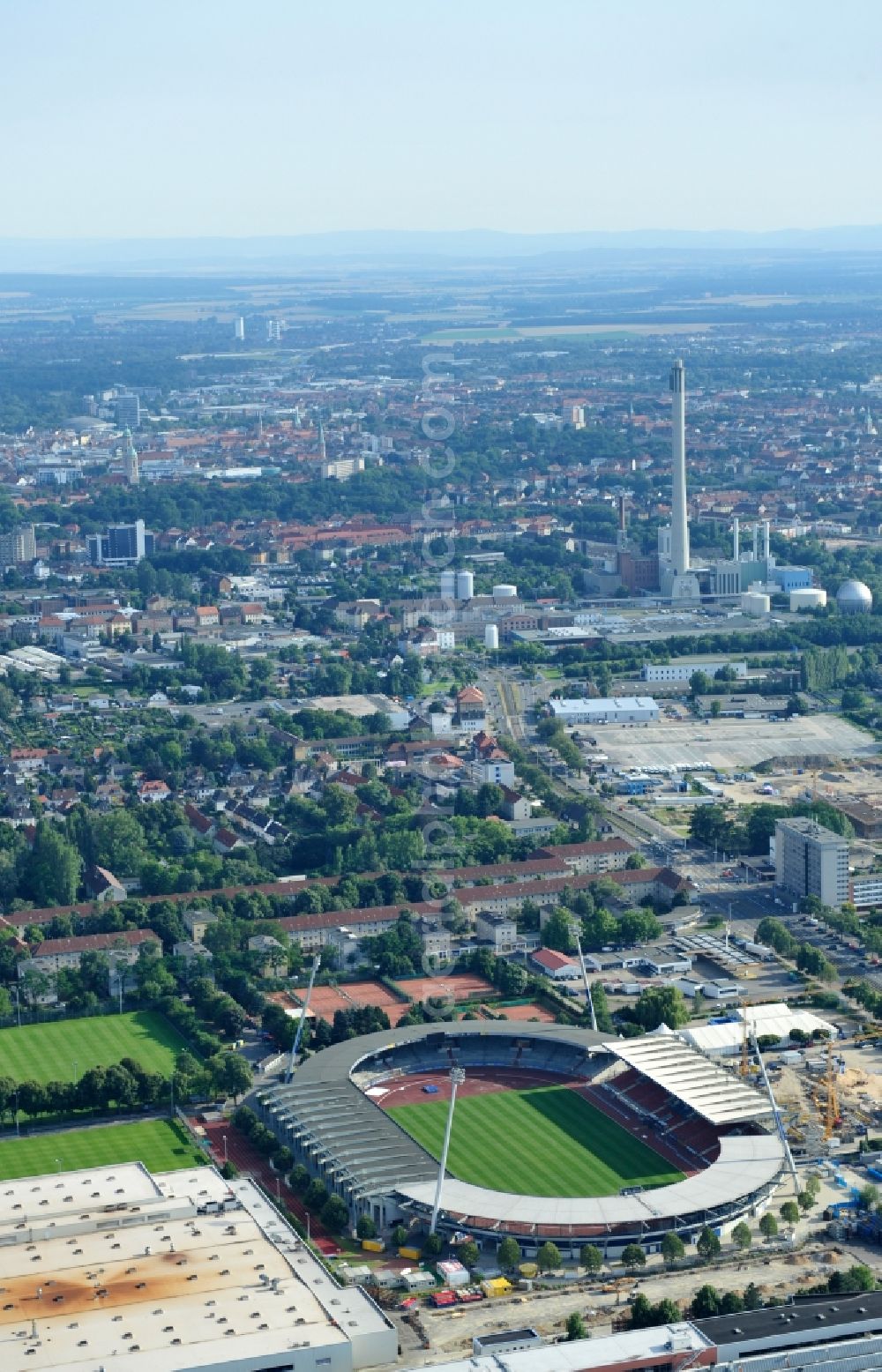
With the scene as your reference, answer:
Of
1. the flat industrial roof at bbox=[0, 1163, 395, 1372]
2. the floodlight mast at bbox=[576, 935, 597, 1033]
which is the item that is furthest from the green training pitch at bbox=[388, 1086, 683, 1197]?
the flat industrial roof at bbox=[0, 1163, 395, 1372]

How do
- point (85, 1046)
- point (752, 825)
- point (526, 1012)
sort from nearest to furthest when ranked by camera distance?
point (85, 1046) → point (526, 1012) → point (752, 825)

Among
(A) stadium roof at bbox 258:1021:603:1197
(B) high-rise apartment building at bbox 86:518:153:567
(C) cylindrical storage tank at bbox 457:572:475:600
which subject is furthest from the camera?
(B) high-rise apartment building at bbox 86:518:153:567

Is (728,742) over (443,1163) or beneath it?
beneath

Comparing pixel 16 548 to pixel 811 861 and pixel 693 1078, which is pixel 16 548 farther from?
pixel 693 1078

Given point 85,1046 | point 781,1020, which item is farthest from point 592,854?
point 85,1046

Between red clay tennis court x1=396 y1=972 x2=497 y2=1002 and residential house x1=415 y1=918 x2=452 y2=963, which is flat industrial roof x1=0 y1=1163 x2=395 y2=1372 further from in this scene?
residential house x1=415 y1=918 x2=452 y2=963

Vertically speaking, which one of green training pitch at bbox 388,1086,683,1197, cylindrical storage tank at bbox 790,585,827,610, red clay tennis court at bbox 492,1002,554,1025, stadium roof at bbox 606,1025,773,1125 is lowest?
cylindrical storage tank at bbox 790,585,827,610

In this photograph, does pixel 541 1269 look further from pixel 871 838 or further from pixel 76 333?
pixel 76 333
